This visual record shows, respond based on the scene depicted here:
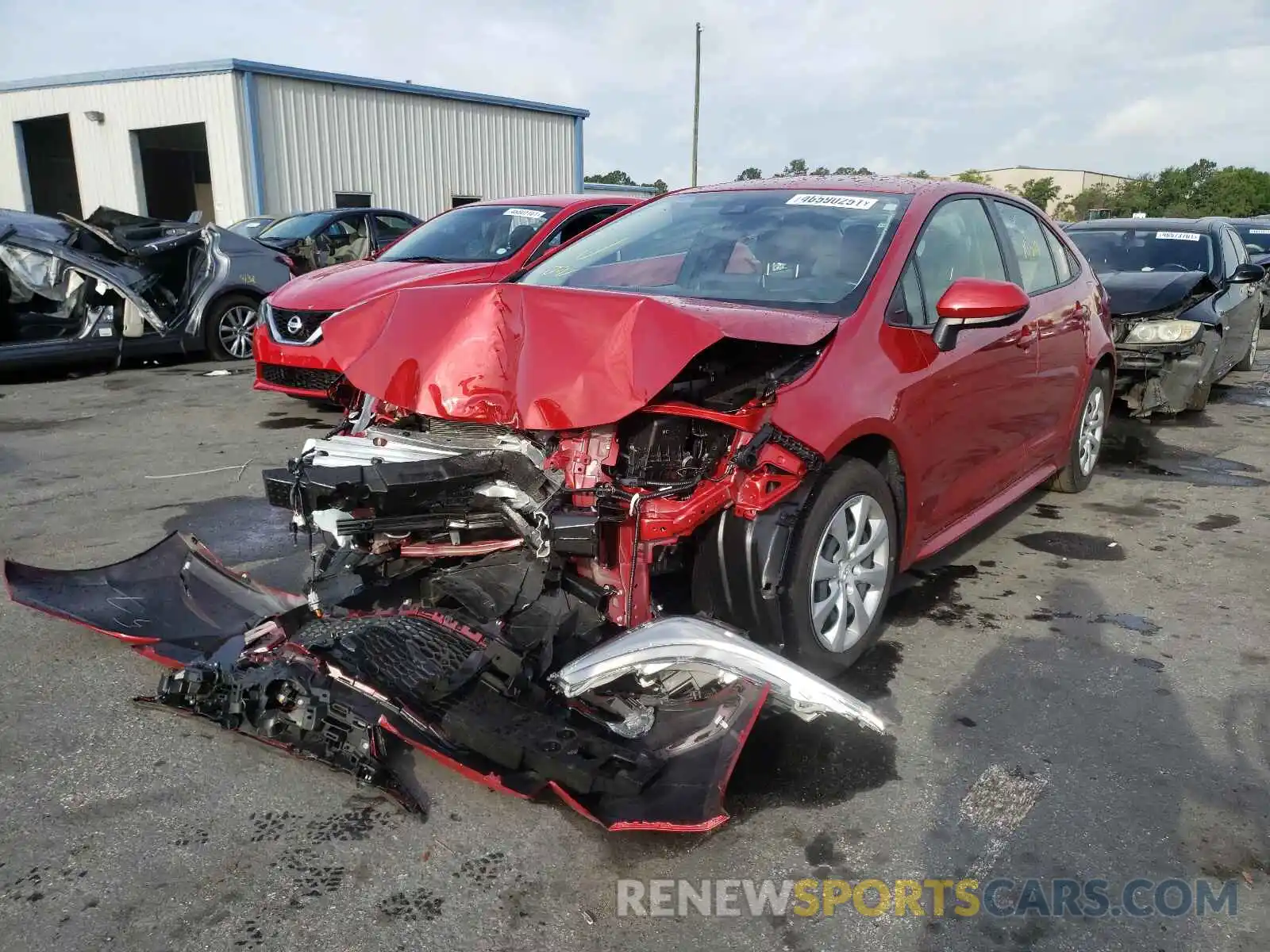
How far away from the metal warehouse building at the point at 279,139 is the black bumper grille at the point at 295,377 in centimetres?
1318

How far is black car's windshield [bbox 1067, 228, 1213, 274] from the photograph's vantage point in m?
8.32

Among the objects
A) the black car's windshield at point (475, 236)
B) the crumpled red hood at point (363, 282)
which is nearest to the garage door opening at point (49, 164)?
the black car's windshield at point (475, 236)

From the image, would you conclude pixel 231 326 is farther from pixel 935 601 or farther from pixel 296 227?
pixel 935 601

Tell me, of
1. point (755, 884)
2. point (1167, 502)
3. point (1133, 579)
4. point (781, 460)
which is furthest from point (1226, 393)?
point (755, 884)

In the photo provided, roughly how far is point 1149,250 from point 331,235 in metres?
9.28

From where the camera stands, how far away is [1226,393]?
962cm

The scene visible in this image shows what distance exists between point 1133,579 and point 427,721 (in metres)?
3.45

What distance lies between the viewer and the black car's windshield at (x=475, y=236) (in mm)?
7809

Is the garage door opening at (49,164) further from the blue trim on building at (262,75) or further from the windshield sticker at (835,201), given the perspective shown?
the windshield sticker at (835,201)

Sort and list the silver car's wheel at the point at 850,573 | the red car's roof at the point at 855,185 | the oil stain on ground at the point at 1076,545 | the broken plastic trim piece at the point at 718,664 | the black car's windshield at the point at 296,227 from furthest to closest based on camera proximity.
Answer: the black car's windshield at the point at 296,227 → the oil stain on ground at the point at 1076,545 → the red car's roof at the point at 855,185 → the silver car's wheel at the point at 850,573 → the broken plastic trim piece at the point at 718,664

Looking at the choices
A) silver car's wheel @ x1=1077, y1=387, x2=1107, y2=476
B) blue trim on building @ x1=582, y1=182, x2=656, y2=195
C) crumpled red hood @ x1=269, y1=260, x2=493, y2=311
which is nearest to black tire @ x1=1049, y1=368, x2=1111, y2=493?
silver car's wheel @ x1=1077, y1=387, x2=1107, y2=476

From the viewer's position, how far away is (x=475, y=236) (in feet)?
26.5

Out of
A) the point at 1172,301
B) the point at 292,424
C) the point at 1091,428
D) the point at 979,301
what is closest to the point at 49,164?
the point at 292,424

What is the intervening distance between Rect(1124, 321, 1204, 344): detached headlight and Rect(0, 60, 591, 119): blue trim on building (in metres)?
17.0
